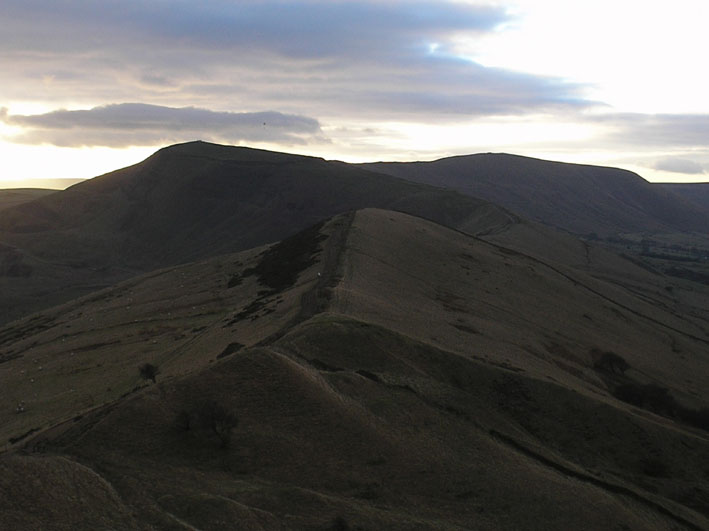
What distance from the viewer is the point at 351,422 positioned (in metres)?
34.6

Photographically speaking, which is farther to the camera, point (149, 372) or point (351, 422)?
point (149, 372)

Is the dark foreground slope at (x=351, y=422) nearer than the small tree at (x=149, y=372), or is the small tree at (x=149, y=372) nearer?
the dark foreground slope at (x=351, y=422)

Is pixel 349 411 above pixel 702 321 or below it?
above

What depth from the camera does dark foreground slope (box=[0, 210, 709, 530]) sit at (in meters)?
28.3

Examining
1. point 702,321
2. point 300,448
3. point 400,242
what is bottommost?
point 702,321

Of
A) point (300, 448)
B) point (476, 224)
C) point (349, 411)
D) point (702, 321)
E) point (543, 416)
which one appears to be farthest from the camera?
point (476, 224)

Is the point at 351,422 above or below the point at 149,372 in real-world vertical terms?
above

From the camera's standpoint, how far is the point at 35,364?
65.0m

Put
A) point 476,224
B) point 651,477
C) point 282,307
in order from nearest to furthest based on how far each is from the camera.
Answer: point 651,477, point 282,307, point 476,224

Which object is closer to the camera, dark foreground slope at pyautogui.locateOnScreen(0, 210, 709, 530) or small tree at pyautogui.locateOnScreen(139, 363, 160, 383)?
dark foreground slope at pyautogui.locateOnScreen(0, 210, 709, 530)

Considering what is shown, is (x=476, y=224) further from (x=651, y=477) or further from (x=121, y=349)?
(x=651, y=477)

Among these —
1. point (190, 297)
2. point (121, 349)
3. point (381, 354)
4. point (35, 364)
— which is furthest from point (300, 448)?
point (190, 297)

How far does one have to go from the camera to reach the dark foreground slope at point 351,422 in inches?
1116

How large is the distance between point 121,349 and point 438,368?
116ft
